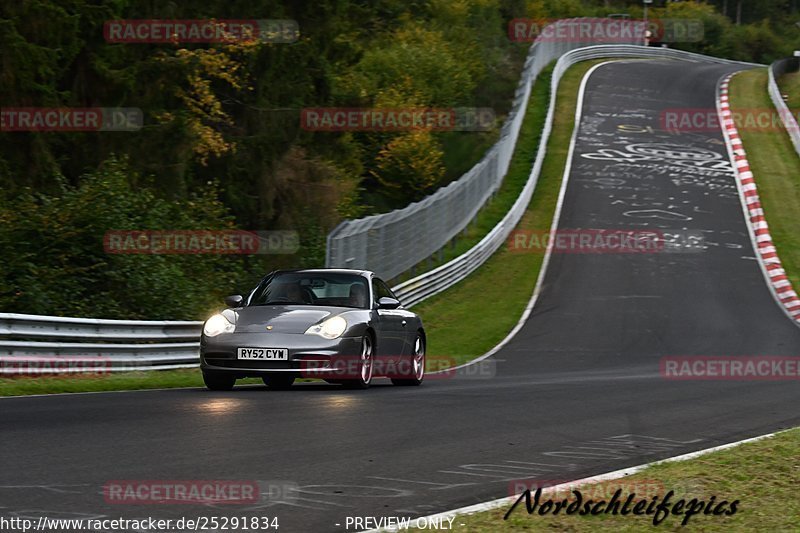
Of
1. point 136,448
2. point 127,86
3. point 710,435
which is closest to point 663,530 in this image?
point 136,448

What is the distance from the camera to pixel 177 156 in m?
30.8

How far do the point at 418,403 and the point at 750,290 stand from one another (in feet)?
69.8

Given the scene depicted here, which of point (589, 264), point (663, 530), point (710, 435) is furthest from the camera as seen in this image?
point (589, 264)

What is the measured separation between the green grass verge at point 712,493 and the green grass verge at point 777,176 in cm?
2551

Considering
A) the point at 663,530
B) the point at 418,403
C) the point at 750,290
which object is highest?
the point at 663,530

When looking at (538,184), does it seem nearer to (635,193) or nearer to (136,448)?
(635,193)

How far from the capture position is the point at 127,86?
1197 inches
